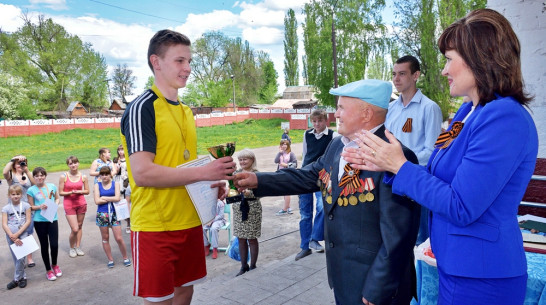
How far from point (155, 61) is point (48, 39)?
57.2 metres

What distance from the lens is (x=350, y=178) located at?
205cm

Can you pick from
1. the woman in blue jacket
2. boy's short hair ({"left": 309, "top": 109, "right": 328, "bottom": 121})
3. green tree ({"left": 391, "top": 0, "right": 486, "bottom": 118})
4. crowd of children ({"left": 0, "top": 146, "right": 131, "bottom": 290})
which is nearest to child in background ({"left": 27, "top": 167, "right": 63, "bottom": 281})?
crowd of children ({"left": 0, "top": 146, "right": 131, "bottom": 290})

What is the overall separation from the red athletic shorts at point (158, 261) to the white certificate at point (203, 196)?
18 centimetres

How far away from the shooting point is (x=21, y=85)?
45.5m

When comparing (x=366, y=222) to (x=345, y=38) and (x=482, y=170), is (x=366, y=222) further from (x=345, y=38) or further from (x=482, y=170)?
(x=345, y=38)

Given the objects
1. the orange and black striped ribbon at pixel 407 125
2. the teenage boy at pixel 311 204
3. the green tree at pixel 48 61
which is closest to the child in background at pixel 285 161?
the teenage boy at pixel 311 204

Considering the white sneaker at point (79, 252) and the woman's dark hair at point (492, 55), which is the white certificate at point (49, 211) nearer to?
the white sneaker at point (79, 252)

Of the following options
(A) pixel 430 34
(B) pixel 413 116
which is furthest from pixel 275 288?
(A) pixel 430 34

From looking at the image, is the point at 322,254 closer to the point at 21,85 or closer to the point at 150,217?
the point at 150,217

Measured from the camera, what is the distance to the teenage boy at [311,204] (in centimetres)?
604

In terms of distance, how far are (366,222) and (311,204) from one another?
430cm

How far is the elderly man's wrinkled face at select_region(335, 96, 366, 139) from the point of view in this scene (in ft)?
6.84

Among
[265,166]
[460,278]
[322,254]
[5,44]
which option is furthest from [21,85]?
[460,278]

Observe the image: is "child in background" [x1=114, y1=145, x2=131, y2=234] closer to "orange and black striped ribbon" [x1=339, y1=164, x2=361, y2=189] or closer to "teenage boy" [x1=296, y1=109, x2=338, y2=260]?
"teenage boy" [x1=296, y1=109, x2=338, y2=260]
